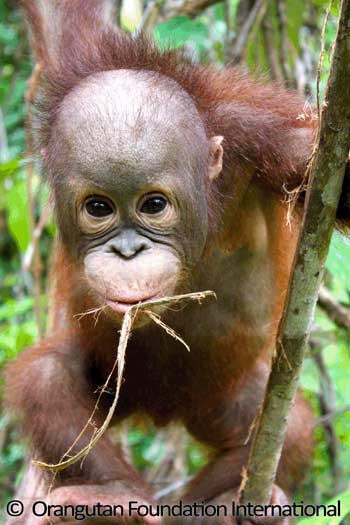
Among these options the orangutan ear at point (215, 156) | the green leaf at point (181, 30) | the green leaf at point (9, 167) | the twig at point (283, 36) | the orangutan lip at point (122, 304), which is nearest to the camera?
the orangutan lip at point (122, 304)

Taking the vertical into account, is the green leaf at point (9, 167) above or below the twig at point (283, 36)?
below

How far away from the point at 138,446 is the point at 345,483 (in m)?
1.59

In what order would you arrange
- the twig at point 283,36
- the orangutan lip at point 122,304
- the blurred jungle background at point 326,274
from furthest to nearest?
the twig at point 283,36, the blurred jungle background at point 326,274, the orangutan lip at point 122,304

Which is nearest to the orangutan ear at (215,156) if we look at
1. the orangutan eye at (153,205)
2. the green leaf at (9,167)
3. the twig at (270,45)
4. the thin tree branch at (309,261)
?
the orangutan eye at (153,205)

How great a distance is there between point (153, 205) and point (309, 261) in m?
0.59

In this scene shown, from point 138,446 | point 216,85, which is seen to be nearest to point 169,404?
point 216,85

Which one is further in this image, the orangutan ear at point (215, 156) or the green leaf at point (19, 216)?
the green leaf at point (19, 216)

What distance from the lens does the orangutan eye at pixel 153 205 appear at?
2281 mm

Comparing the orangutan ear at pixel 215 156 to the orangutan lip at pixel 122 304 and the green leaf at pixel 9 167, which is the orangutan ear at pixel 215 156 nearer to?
the orangutan lip at pixel 122 304

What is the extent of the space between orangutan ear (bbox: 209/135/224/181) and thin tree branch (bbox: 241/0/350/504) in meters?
0.53

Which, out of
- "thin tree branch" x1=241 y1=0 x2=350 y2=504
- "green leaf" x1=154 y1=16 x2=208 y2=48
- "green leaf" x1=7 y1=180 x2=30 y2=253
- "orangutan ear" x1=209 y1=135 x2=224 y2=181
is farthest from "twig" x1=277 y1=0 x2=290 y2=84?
"thin tree branch" x1=241 y1=0 x2=350 y2=504

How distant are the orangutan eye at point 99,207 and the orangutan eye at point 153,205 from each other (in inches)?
3.8

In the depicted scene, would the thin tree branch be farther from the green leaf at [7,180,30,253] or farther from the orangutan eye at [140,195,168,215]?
the green leaf at [7,180,30,253]

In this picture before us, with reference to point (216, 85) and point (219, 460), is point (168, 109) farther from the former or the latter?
point (219, 460)
